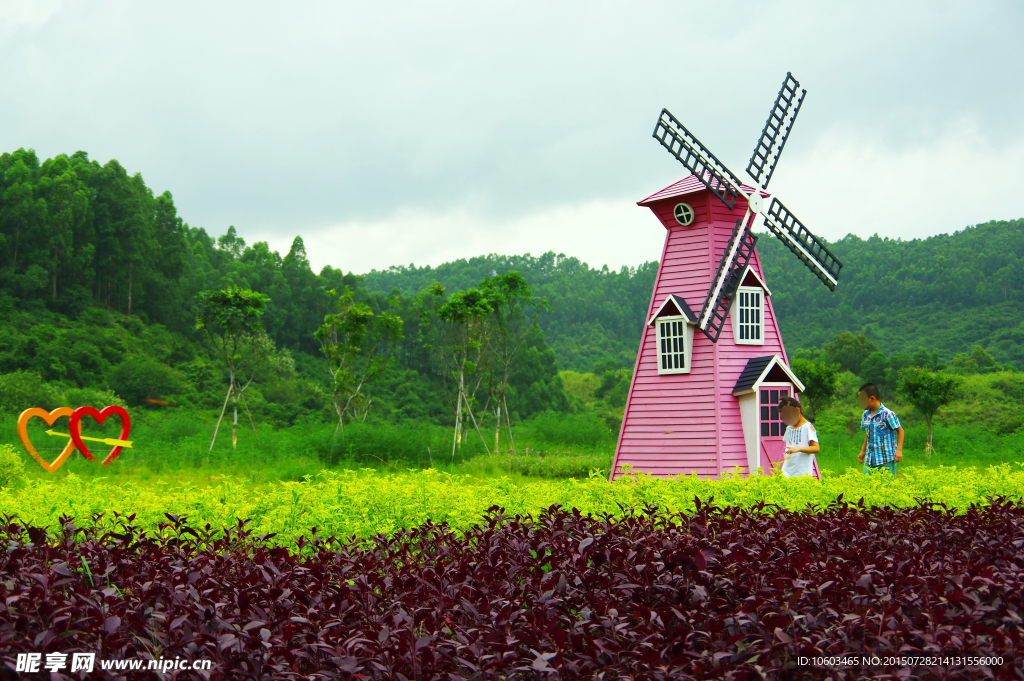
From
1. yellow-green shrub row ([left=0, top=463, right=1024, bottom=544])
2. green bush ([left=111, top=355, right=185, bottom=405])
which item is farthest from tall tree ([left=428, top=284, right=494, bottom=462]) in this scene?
green bush ([left=111, top=355, right=185, bottom=405])

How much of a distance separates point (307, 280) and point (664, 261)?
31.5m

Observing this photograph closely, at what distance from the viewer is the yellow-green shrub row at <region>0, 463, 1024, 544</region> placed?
4.61 m

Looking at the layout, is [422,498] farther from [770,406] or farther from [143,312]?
[143,312]

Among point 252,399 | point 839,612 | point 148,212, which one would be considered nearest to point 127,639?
point 839,612

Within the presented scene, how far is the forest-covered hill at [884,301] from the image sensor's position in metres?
38.2

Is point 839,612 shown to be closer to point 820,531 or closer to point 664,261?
point 820,531

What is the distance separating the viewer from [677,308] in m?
11.6

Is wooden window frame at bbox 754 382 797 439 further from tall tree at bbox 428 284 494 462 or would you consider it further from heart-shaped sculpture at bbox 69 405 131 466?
heart-shaped sculpture at bbox 69 405 131 466

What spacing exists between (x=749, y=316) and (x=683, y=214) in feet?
5.93

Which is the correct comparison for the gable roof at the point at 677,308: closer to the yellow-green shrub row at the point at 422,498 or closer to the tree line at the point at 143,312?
the yellow-green shrub row at the point at 422,498

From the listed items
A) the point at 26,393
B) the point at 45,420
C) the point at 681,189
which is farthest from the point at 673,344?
the point at 26,393

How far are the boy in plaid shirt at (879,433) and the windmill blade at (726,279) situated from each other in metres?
3.39

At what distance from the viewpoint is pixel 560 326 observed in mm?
51125

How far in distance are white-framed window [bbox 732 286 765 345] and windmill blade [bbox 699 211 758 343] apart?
217mm
